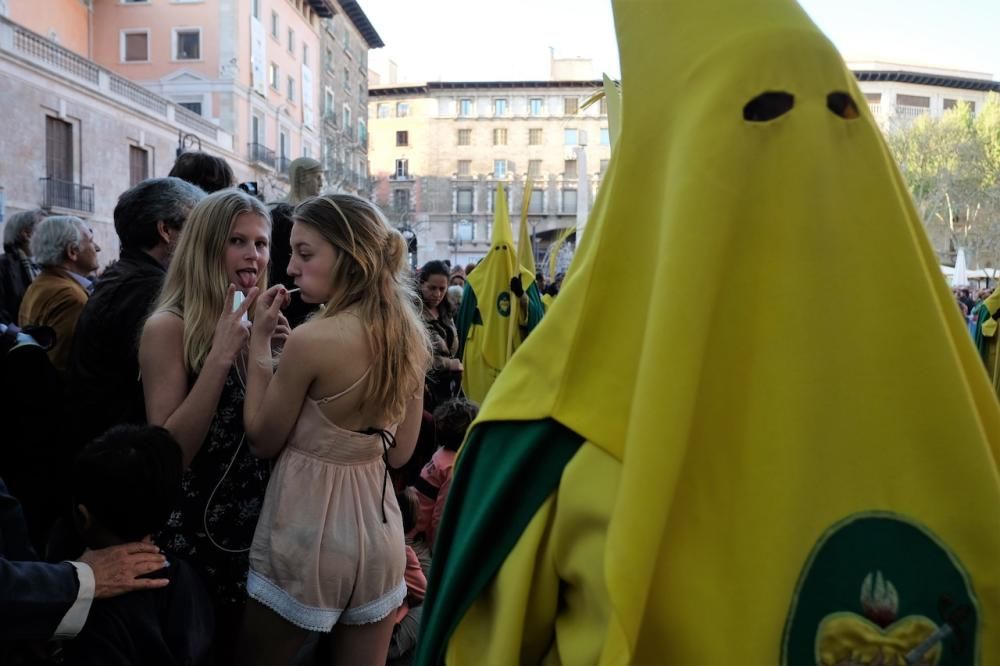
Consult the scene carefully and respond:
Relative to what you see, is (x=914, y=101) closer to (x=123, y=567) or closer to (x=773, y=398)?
(x=123, y=567)

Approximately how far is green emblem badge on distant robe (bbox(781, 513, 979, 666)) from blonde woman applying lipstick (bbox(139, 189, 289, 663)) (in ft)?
5.72

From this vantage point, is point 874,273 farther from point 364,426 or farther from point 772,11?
point 364,426

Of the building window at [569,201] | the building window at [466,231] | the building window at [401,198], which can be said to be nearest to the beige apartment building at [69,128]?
the building window at [466,231]

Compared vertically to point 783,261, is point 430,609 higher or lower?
lower

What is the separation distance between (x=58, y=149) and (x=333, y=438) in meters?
23.3

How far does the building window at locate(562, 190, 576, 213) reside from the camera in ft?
206

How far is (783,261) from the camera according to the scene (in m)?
1.04

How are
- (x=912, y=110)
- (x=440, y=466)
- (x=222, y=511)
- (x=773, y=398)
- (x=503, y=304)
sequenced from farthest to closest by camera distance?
(x=912, y=110)
(x=503, y=304)
(x=440, y=466)
(x=222, y=511)
(x=773, y=398)

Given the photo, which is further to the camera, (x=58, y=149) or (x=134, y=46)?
(x=134, y=46)

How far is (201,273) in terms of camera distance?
8.25ft

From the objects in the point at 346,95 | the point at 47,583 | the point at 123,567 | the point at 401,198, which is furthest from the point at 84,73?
the point at 401,198

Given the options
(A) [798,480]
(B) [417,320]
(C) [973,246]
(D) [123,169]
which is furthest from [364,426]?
(C) [973,246]

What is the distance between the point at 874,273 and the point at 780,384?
0.58ft

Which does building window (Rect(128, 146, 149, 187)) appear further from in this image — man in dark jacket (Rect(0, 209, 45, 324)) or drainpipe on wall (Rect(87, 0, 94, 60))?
man in dark jacket (Rect(0, 209, 45, 324))
